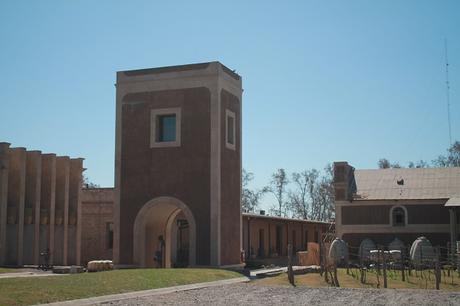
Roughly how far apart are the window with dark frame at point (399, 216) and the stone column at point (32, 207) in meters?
25.0

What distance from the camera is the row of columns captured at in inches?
1588

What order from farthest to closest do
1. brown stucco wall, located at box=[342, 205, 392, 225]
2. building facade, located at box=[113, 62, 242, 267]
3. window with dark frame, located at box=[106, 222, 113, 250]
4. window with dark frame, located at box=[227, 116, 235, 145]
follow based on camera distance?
brown stucco wall, located at box=[342, 205, 392, 225] < window with dark frame, located at box=[106, 222, 113, 250] < window with dark frame, located at box=[227, 116, 235, 145] < building facade, located at box=[113, 62, 242, 267]

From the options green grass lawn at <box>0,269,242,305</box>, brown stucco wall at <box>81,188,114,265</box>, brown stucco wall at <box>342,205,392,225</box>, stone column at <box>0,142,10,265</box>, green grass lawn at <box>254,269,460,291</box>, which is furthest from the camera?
brown stucco wall at <box>342,205,392,225</box>

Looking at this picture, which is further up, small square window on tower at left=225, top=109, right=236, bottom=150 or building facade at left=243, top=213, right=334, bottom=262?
small square window on tower at left=225, top=109, right=236, bottom=150

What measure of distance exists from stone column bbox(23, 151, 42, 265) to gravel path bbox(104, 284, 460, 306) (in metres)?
20.4

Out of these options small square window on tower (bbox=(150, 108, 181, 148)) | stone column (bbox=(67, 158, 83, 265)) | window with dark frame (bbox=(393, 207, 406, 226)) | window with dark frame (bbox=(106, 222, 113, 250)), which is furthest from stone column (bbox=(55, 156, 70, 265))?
window with dark frame (bbox=(393, 207, 406, 226))

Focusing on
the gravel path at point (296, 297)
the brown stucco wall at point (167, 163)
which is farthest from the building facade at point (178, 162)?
the gravel path at point (296, 297)

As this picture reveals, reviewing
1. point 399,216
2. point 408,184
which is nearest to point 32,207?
point 399,216

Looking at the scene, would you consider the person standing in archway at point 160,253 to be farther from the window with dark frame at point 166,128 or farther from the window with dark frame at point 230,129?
the window with dark frame at point 230,129

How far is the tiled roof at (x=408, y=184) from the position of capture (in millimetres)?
48375

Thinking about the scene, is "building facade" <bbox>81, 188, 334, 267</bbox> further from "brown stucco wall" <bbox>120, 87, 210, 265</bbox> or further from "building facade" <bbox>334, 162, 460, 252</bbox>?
"brown stucco wall" <bbox>120, 87, 210, 265</bbox>

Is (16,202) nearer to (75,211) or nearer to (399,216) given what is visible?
(75,211)

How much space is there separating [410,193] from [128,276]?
2949cm

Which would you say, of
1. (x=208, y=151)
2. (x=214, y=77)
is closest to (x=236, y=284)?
(x=208, y=151)
